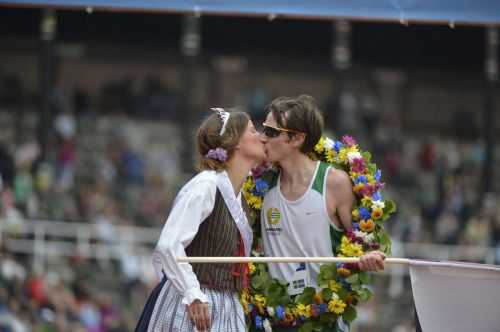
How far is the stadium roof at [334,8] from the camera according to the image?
23.3 feet

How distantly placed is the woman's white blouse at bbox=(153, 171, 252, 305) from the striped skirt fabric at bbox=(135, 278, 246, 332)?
0.15m

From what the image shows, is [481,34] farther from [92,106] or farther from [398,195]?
[92,106]

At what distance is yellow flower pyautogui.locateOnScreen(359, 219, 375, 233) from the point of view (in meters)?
5.88

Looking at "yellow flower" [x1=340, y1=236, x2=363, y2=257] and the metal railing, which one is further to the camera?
the metal railing

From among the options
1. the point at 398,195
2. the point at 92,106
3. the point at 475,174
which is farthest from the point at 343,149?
the point at 92,106

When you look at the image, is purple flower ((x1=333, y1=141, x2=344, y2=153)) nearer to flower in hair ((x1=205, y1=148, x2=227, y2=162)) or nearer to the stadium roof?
flower in hair ((x1=205, y1=148, x2=227, y2=162))

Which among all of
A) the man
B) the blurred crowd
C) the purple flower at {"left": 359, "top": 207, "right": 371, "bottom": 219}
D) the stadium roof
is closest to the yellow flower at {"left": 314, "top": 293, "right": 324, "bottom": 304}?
the man

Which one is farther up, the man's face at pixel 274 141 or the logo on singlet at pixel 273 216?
the man's face at pixel 274 141

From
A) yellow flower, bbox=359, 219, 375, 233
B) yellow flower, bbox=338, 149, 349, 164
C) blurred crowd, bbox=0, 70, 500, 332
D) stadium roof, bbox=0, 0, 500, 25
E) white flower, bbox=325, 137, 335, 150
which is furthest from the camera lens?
blurred crowd, bbox=0, 70, 500, 332

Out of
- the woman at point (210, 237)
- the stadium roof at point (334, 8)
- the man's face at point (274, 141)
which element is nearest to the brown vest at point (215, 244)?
the woman at point (210, 237)

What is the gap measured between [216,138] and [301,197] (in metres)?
0.61

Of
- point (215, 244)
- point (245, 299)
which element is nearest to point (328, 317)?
point (245, 299)

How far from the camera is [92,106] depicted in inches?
874

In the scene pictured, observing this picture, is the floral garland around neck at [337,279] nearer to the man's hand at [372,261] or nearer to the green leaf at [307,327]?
the green leaf at [307,327]
